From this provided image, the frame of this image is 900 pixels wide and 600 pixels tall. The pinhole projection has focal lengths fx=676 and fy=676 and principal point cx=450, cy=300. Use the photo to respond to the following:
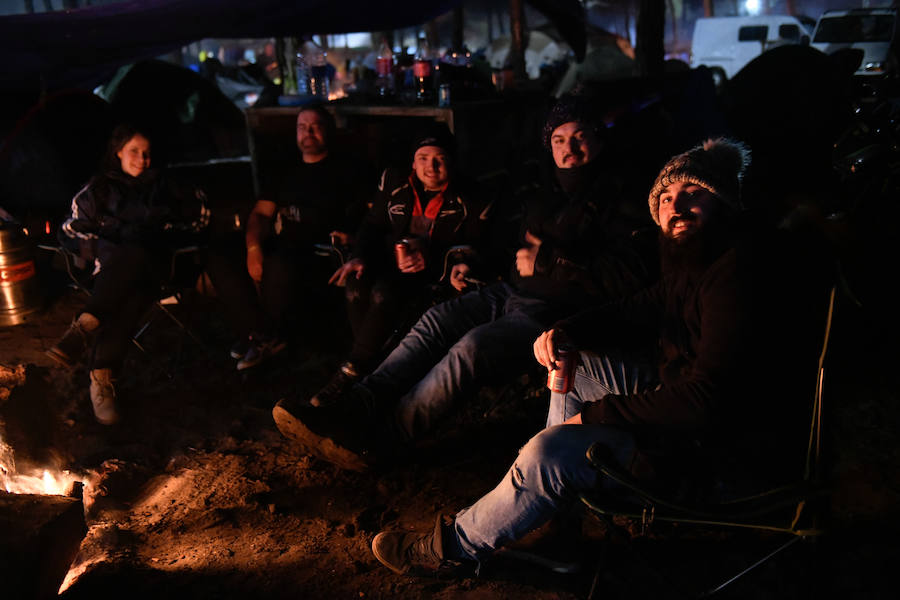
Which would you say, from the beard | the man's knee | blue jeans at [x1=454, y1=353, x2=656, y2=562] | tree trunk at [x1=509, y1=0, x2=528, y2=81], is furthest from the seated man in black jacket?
tree trunk at [x1=509, y1=0, x2=528, y2=81]

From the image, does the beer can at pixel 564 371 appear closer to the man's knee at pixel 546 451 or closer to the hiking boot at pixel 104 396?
the man's knee at pixel 546 451

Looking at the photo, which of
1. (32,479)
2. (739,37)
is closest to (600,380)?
(32,479)

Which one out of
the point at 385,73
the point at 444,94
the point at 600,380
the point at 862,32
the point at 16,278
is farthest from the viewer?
the point at 862,32

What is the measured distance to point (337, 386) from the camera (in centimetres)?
329

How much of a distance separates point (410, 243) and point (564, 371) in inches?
59.0

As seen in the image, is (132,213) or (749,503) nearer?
(749,503)

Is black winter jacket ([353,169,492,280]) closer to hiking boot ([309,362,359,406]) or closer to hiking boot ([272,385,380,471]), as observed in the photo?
hiking boot ([309,362,359,406])

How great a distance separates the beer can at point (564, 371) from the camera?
2.23 m

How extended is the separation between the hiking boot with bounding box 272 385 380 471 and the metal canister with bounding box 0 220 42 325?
2735 millimetres

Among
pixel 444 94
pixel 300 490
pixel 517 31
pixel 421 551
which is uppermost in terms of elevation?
pixel 517 31

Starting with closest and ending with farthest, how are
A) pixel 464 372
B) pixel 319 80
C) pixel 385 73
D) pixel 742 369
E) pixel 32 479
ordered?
1. pixel 742 369
2. pixel 464 372
3. pixel 32 479
4. pixel 385 73
5. pixel 319 80

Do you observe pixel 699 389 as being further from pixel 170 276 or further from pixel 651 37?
pixel 651 37

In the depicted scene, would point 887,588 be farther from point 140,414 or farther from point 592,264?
point 140,414

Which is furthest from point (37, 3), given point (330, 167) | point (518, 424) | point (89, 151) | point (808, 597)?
point (808, 597)
